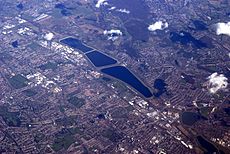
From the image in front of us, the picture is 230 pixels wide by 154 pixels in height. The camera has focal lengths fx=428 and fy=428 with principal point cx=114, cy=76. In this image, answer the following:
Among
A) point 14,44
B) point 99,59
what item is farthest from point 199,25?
point 14,44

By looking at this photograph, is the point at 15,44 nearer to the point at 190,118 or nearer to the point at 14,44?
the point at 14,44

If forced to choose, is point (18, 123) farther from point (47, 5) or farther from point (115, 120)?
point (47, 5)

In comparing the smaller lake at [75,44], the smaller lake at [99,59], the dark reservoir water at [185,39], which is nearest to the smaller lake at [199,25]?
the dark reservoir water at [185,39]

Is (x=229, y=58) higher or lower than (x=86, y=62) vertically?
higher

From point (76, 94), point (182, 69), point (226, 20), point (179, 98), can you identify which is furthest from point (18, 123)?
point (226, 20)

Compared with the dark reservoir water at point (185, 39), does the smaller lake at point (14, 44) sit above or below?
below

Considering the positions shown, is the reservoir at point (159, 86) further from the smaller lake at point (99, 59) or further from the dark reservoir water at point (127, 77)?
the smaller lake at point (99, 59)

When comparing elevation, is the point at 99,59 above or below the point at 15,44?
above
